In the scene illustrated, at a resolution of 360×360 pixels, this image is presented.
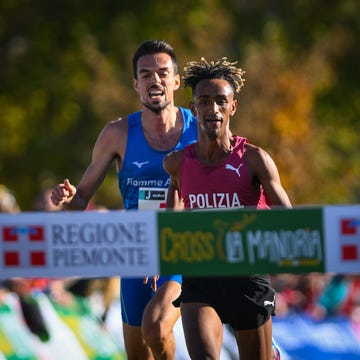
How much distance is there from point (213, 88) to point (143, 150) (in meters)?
1.19

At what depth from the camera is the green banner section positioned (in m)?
6.46

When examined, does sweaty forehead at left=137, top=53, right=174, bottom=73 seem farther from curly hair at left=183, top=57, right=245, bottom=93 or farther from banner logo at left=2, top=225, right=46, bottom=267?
banner logo at left=2, top=225, right=46, bottom=267

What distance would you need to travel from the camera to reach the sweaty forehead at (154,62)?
Result: 8820 millimetres

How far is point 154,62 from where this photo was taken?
348 inches

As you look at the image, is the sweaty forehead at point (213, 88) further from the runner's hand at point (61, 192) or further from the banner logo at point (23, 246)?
the banner logo at point (23, 246)

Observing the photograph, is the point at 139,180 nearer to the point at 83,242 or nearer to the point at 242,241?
the point at 83,242

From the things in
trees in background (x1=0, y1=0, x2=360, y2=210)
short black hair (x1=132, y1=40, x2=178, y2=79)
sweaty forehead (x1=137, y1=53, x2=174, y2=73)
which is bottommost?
sweaty forehead (x1=137, y1=53, x2=174, y2=73)

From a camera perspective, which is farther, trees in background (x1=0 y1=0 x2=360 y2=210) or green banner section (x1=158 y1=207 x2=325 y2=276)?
trees in background (x1=0 y1=0 x2=360 y2=210)

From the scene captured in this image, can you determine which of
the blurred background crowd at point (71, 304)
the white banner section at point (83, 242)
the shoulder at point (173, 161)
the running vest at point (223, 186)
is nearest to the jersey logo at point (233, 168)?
the running vest at point (223, 186)

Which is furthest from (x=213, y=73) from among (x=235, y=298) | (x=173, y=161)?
(x=235, y=298)

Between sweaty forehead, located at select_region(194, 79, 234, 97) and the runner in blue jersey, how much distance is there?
1.00 metres

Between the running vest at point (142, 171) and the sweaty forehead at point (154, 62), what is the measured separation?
42 cm

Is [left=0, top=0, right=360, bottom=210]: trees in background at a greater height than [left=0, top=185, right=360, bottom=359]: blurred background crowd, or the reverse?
[left=0, top=0, right=360, bottom=210]: trees in background

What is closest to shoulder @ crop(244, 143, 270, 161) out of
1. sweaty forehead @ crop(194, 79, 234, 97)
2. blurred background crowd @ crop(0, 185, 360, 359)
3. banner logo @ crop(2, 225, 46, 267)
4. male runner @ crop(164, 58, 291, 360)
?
male runner @ crop(164, 58, 291, 360)
